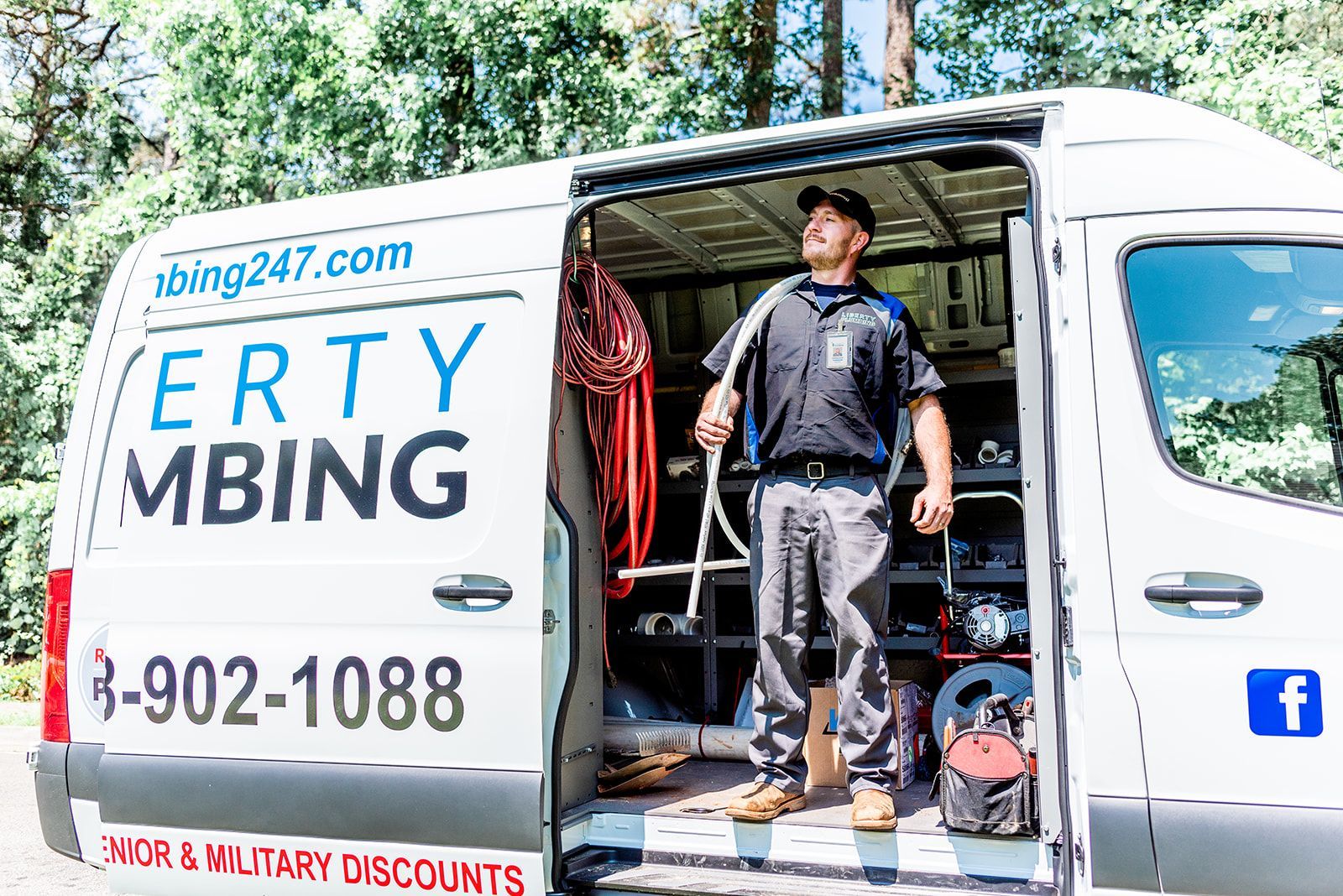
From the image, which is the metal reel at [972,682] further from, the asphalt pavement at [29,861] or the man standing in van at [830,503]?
the asphalt pavement at [29,861]

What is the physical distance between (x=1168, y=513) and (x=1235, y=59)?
5.81 m

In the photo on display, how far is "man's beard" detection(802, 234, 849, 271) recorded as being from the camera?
147 inches

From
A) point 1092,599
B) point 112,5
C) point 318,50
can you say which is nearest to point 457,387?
point 1092,599

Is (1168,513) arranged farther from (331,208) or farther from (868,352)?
(331,208)

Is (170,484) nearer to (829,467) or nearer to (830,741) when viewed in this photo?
(829,467)

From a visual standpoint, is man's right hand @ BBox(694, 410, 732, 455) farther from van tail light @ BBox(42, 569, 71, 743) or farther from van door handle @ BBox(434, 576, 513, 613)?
van tail light @ BBox(42, 569, 71, 743)

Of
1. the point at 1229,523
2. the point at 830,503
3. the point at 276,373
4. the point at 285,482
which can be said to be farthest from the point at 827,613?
the point at 276,373

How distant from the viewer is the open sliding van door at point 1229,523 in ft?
8.02

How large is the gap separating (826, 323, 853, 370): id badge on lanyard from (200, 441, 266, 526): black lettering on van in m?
1.81

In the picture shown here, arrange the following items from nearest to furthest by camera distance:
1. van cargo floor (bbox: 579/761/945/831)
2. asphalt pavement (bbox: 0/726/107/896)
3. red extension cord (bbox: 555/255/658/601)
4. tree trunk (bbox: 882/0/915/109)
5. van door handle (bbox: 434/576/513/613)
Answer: van door handle (bbox: 434/576/513/613), van cargo floor (bbox: 579/761/945/831), red extension cord (bbox: 555/255/658/601), asphalt pavement (bbox: 0/726/107/896), tree trunk (bbox: 882/0/915/109)

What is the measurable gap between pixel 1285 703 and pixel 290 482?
2.73 metres

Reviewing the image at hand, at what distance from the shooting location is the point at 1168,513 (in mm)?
2572

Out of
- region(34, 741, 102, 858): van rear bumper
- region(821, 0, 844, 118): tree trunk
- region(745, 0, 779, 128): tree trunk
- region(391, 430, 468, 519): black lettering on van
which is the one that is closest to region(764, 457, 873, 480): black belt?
region(391, 430, 468, 519): black lettering on van

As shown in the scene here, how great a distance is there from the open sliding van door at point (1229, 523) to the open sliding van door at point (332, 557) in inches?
60.6
